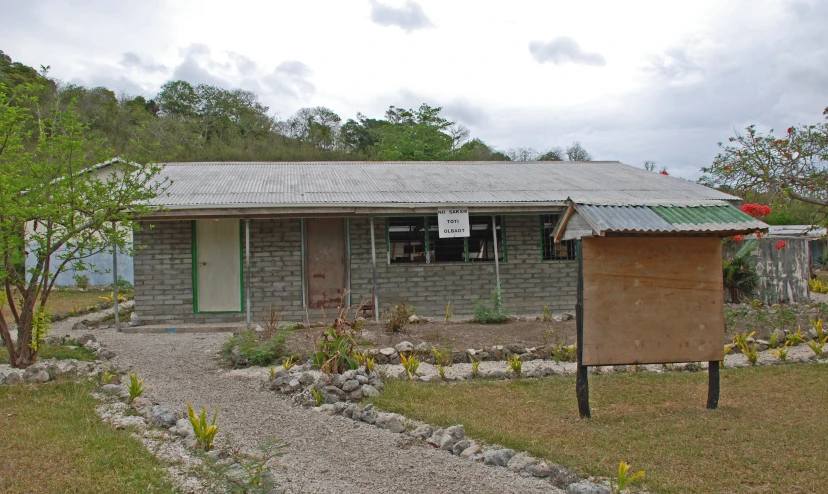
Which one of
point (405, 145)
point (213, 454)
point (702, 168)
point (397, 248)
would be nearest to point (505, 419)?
point (213, 454)

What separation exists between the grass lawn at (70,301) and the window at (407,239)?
8.10 m

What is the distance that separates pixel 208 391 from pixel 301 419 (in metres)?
1.78

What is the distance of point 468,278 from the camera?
→ 14.4 meters

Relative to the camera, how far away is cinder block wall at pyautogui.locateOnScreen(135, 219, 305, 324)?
44.1 feet

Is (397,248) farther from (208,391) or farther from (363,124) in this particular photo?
(363,124)

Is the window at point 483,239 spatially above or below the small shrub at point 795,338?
above

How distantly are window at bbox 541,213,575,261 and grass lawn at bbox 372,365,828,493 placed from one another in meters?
6.68

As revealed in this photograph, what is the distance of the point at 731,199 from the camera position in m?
15.1

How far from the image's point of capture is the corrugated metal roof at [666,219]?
237 inches

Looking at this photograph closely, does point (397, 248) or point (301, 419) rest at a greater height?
point (397, 248)

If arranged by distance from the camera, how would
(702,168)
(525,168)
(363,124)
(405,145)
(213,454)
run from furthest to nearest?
(363,124) → (405,145) → (525,168) → (702,168) → (213,454)

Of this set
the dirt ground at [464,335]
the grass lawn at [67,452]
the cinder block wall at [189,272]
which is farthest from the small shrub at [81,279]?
the dirt ground at [464,335]

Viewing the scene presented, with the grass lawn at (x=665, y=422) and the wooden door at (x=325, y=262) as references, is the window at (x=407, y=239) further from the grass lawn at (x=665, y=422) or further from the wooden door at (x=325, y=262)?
the grass lawn at (x=665, y=422)

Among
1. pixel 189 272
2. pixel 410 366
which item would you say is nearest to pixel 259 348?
pixel 410 366
